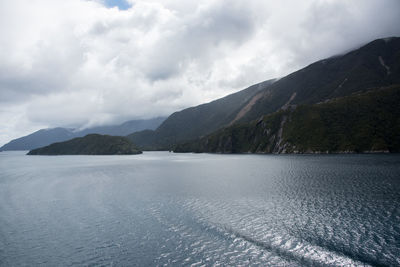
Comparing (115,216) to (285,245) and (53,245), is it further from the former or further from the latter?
(285,245)

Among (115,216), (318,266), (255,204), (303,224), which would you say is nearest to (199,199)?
(255,204)

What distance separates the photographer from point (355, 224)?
36.2 metres

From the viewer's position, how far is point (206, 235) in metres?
35.0

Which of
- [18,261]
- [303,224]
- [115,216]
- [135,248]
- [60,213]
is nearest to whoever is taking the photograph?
[18,261]

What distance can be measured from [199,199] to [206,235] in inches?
876

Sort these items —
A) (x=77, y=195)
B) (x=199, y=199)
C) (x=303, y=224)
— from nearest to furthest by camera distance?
(x=303, y=224) → (x=199, y=199) → (x=77, y=195)

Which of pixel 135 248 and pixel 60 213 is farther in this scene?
pixel 60 213

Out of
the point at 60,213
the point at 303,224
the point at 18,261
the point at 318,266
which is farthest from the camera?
the point at 60,213

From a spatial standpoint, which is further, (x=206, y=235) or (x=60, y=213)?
(x=60, y=213)

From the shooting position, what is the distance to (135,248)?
31.7 m

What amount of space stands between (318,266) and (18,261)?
34.5 meters

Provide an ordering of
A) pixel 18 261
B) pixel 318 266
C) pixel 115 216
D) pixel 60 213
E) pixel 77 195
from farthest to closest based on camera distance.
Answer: pixel 77 195 → pixel 60 213 → pixel 115 216 → pixel 18 261 → pixel 318 266

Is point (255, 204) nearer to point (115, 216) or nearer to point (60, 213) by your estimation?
point (115, 216)

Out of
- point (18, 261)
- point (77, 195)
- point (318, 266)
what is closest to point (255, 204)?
point (318, 266)
